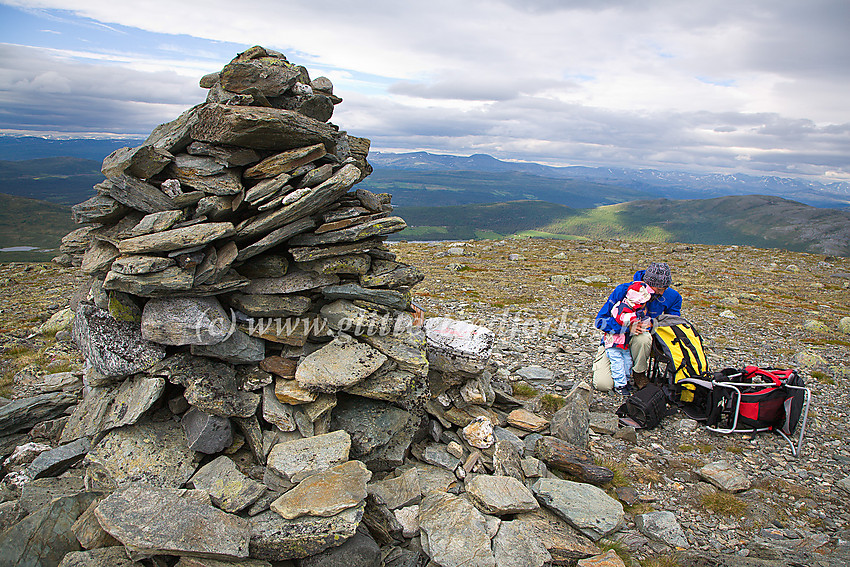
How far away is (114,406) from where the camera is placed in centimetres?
966

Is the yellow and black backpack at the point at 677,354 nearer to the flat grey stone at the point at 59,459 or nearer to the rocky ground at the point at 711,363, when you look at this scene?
the rocky ground at the point at 711,363

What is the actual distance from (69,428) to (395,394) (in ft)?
25.0

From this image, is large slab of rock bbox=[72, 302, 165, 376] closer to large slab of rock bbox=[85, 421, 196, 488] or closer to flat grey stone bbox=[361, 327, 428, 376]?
large slab of rock bbox=[85, 421, 196, 488]

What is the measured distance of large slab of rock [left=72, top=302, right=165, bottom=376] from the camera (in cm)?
951

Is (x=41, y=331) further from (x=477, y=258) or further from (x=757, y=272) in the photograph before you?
(x=757, y=272)

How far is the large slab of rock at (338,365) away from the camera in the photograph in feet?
31.6

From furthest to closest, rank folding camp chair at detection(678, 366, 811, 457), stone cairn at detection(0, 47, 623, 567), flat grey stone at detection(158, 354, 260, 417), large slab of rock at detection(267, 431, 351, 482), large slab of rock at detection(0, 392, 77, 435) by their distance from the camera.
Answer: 1. folding camp chair at detection(678, 366, 811, 457)
2. large slab of rock at detection(0, 392, 77, 435)
3. flat grey stone at detection(158, 354, 260, 417)
4. large slab of rock at detection(267, 431, 351, 482)
5. stone cairn at detection(0, 47, 623, 567)

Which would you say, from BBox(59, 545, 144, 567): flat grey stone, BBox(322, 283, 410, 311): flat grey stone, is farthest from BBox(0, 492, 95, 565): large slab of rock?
BBox(322, 283, 410, 311): flat grey stone

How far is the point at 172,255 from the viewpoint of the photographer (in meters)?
8.99

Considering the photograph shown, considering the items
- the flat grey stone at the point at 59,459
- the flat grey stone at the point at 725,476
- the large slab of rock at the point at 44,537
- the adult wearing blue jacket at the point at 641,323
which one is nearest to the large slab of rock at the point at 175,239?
the flat grey stone at the point at 59,459

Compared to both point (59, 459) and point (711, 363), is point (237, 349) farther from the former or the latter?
point (711, 363)

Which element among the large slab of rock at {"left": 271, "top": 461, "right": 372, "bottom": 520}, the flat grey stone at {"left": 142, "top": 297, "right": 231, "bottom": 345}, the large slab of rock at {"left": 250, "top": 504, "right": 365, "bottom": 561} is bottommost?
the large slab of rock at {"left": 250, "top": 504, "right": 365, "bottom": 561}

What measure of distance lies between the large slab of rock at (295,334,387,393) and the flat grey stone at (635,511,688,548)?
662 centimetres

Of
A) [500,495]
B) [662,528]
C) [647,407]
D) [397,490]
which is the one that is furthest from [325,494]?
[647,407]
